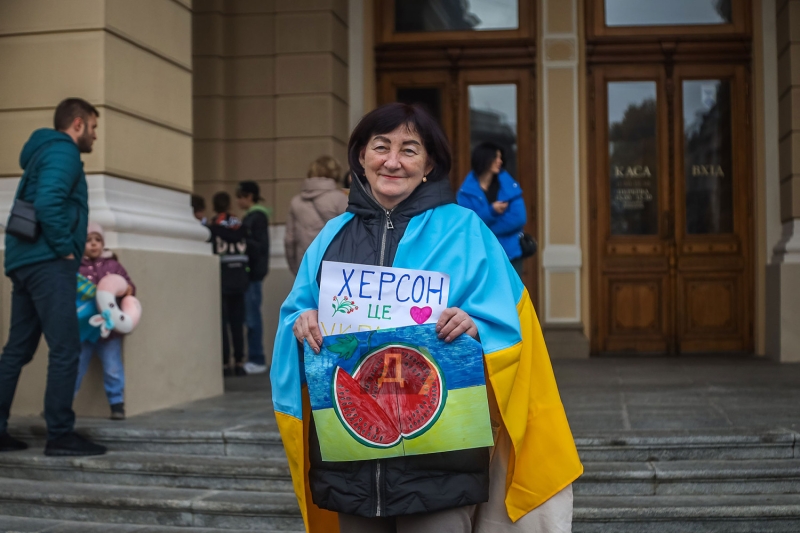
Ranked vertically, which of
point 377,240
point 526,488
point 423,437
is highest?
point 377,240

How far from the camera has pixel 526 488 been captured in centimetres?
256

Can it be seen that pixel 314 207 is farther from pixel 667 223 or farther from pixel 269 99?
pixel 667 223

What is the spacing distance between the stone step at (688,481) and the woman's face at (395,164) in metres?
2.61

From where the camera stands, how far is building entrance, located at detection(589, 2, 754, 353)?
10.8m

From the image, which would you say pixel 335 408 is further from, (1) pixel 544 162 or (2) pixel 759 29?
(2) pixel 759 29

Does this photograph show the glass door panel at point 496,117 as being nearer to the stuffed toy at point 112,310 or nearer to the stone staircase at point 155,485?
the stuffed toy at point 112,310

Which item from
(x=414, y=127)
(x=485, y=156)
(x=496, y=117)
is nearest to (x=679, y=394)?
(x=485, y=156)

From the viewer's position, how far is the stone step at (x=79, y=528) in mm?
4648

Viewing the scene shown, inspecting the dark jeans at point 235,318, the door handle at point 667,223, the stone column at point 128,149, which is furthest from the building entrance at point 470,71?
the stone column at point 128,149

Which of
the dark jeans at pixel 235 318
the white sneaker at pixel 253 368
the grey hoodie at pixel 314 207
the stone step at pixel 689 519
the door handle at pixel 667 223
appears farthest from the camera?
the door handle at pixel 667 223

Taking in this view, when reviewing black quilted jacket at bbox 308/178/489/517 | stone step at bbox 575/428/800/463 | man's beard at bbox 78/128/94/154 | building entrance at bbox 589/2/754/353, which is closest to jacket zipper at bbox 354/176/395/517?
black quilted jacket at bbox 308/178/489/517

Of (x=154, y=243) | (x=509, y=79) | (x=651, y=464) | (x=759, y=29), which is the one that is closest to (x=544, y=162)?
(x=509, y=79)

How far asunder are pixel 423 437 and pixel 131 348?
418 centimetres

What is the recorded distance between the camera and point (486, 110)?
11016 mm
